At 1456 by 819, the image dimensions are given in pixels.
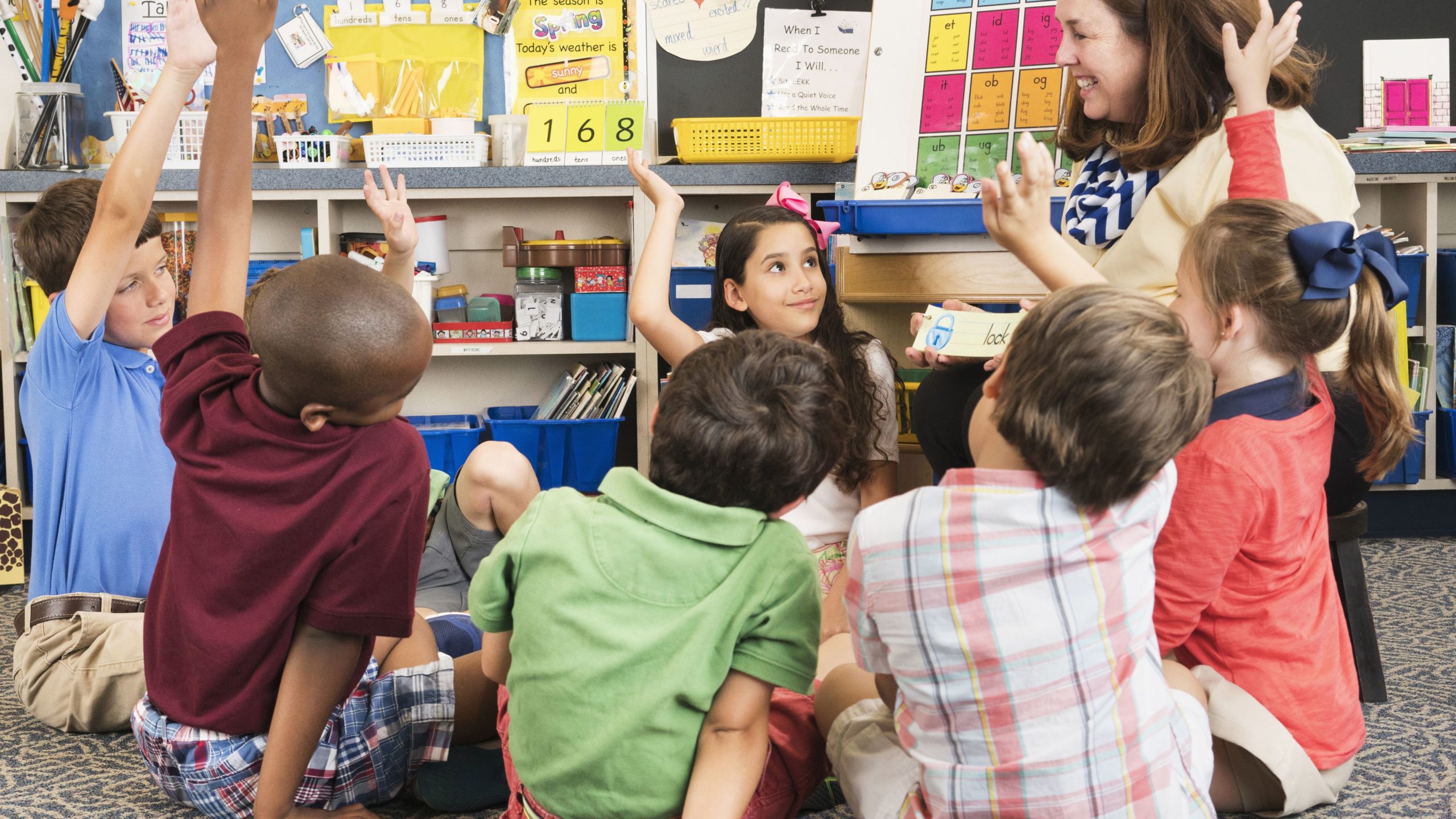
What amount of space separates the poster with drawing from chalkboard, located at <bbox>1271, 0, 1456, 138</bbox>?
122 cm

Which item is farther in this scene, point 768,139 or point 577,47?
point 577,47

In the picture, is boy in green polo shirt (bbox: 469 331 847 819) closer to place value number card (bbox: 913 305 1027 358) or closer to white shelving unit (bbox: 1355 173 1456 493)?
place value number card (bbox: 913 305 1027 358)

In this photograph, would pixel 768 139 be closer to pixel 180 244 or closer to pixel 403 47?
pixel 403 47

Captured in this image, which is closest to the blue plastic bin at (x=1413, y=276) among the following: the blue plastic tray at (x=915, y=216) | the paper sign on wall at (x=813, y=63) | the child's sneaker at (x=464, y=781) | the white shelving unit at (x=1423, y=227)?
the white shelving unit at (x=1423, y=227)

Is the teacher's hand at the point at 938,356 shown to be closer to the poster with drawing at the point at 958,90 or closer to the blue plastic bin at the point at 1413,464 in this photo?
the poster with drawing at the point at 958,90

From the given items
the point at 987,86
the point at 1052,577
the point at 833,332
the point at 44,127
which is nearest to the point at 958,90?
the point at 987,86

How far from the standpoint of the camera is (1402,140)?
2902mm

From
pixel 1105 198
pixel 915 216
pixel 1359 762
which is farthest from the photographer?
pixel 915 216

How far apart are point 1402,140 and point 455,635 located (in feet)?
8.75

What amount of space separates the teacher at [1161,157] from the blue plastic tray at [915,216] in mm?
415

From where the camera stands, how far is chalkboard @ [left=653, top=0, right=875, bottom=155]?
3.29 m

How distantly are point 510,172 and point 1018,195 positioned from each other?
182 centimetres

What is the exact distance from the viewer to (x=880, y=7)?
2.63 meters

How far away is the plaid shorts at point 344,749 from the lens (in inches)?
48.5
